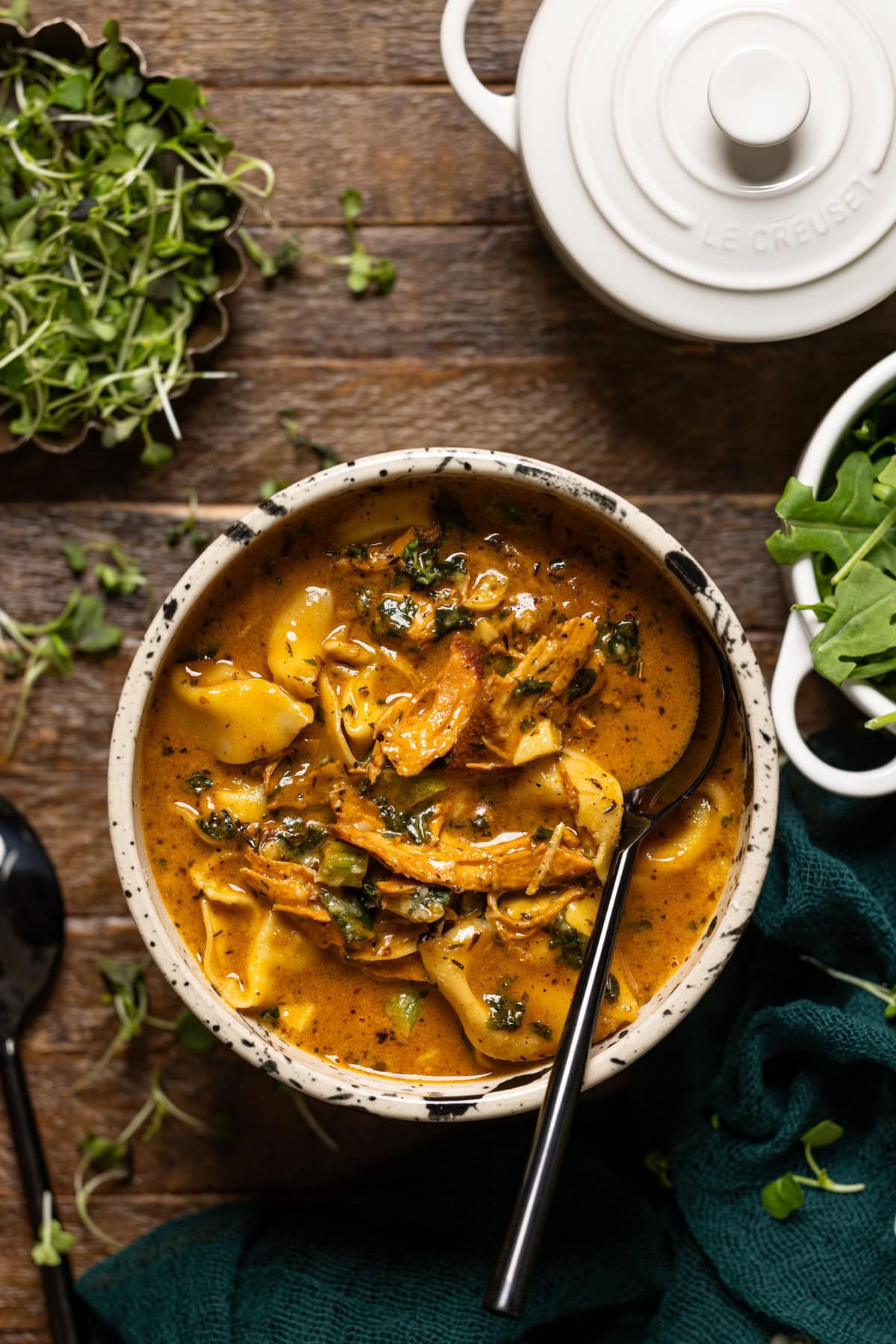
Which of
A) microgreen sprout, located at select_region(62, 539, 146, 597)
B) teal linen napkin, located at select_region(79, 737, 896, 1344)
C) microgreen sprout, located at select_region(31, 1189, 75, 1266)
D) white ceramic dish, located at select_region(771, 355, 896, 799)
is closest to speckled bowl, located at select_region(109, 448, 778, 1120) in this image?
white ceramic dish, located at select_region(771, 355, 896, 799)

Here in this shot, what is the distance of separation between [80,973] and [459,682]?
1080 mm

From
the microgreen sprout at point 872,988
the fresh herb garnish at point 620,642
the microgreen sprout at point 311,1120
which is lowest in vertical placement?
the microgreen sprout at point 311,1120

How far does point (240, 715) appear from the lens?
193cm

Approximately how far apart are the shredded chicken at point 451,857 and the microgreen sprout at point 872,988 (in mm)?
628

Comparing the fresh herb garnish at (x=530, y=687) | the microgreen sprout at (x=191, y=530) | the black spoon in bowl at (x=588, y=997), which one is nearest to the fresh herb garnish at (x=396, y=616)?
the fresh herb garnish at (x=530, y=687)

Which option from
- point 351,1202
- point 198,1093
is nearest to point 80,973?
point 198,1093

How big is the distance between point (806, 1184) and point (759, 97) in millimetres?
1876

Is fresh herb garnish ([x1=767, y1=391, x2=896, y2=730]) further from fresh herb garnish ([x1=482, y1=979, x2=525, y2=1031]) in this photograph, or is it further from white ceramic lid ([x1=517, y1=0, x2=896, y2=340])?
fresh herb garnish ([x1=482, y1=979, x2=525, y2=1031])

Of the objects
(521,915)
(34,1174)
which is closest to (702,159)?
(521,915)

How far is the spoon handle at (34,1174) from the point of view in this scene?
2.41 metres

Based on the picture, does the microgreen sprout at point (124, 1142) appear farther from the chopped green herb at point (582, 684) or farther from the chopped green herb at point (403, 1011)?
the chopped green herb at point (582, 684)

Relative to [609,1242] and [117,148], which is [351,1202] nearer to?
[609,1242]

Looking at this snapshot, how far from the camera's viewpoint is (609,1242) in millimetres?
2328

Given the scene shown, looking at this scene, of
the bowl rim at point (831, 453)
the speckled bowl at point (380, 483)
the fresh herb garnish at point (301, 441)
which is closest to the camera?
the speckled bowl at point (380, 483)
